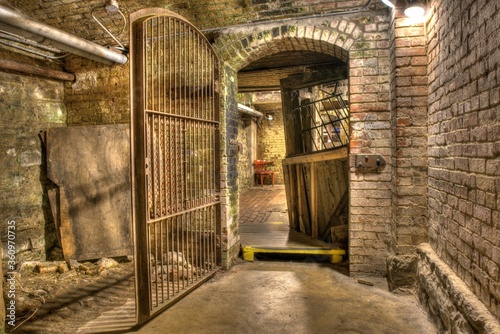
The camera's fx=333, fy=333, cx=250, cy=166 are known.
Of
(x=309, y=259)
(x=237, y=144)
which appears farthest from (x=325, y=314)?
(x=237, y=144)

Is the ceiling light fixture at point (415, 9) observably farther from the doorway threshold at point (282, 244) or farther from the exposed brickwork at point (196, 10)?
the doorway threshold at point (282, 244)

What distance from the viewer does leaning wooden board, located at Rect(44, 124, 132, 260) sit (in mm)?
4324

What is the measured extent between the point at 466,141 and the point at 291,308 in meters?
1.94

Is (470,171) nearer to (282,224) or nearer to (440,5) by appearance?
(440,5)

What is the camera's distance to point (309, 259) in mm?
4438

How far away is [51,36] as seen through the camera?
328 centimetres

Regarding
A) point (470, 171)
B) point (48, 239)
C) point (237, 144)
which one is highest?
point (237, 144)

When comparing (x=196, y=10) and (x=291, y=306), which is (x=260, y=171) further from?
(x=291, y=306)

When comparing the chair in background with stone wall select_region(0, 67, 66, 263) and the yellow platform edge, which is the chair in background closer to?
the yellow platform edge

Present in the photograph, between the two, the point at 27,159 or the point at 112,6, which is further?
the point at 27,159

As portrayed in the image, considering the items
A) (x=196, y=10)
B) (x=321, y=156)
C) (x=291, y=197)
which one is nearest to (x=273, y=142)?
(x=291, y=197)

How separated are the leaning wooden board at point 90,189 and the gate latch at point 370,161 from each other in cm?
290

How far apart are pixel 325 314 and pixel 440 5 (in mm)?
2706

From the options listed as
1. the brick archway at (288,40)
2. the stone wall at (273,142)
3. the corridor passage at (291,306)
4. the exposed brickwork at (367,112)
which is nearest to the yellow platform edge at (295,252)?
the corridor passage at (291,306)
